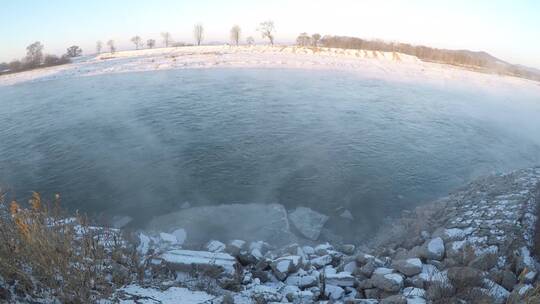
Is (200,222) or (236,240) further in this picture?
(200,222)

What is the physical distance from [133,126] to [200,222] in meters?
8.36

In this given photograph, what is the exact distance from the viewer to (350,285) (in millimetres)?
4863

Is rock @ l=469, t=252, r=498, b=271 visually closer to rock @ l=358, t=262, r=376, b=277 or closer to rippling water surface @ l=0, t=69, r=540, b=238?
rock @ l=358, t=262, r=376, b=277

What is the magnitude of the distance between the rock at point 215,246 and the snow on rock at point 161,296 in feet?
5.86

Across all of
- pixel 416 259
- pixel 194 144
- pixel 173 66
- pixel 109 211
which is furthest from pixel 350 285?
pixel 173 66

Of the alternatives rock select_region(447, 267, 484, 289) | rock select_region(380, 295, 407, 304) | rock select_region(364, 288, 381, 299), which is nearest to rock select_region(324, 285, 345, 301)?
rock select_region(364, 288, 381, 299)

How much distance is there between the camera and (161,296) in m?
3.86

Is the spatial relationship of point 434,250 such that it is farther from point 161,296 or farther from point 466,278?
point 161,296

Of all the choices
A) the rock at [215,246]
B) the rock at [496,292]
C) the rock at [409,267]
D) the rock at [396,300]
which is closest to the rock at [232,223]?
the rock at [215,246]

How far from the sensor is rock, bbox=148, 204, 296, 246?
6969mm

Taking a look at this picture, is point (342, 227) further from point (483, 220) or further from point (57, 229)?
point (57, 229)

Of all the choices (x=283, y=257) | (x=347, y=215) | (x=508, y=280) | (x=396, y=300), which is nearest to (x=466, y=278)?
(x=508, y=280)

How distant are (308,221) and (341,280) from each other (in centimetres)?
278

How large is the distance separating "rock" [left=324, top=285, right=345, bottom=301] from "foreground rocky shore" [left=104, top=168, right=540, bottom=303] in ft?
0.05
